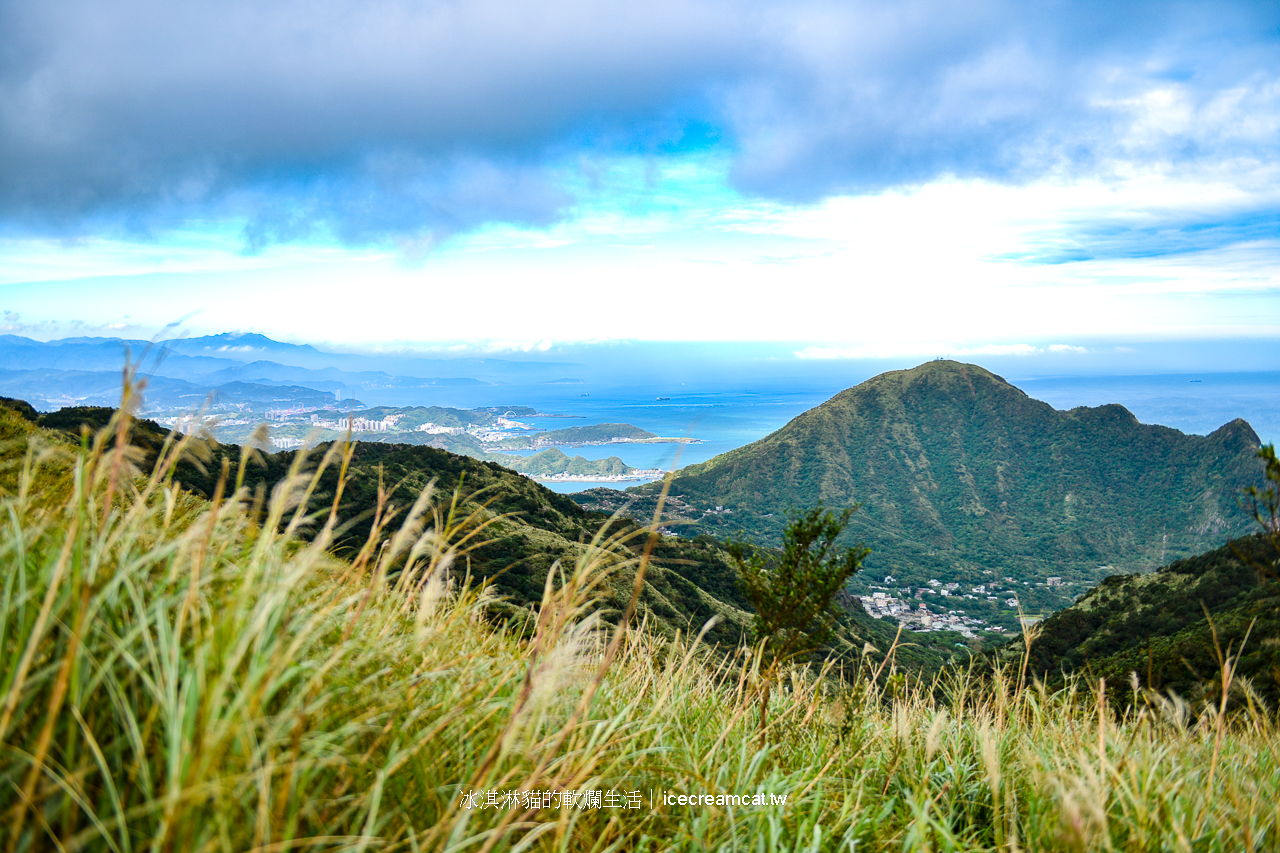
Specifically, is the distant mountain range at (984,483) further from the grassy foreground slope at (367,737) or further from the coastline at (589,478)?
the grassy foreground slope at (367,737)

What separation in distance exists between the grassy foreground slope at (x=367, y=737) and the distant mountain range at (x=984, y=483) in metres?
81.3

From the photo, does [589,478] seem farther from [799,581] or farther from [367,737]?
[367,737]

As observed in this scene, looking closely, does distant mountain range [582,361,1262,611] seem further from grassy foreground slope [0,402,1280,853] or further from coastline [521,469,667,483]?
grassy foreground slope [0,402,1280,853]

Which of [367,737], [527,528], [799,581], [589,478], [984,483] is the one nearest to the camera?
[367,737]

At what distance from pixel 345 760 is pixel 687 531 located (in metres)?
80.0

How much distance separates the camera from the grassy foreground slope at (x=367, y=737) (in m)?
1.01

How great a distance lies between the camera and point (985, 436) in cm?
14362

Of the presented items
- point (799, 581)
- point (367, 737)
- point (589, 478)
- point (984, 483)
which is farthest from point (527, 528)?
point (984, 483)

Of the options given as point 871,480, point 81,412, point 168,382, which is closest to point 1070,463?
point 871,480

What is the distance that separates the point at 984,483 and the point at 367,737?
485 ft

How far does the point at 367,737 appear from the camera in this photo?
150 centimetres

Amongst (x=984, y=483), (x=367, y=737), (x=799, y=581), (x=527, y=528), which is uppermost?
(x=367, y=737)

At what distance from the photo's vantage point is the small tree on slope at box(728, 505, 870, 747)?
8.51 m

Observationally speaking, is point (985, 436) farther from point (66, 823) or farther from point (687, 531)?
point (66, 823)
